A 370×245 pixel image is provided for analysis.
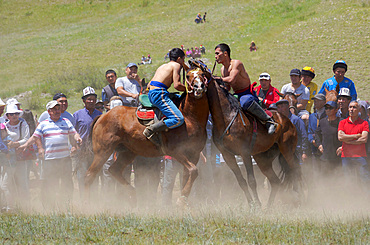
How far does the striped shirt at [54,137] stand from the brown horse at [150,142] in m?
0.84

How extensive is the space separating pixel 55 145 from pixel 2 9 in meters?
68.2

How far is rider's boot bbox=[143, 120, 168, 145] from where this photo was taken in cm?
793

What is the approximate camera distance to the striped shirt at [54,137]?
9305mm

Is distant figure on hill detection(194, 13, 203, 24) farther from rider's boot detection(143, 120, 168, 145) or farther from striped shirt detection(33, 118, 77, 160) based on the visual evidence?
rider's boot detection(143, 120, 168, 145)

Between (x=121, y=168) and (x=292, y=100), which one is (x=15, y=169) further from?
(x=292, y=100)

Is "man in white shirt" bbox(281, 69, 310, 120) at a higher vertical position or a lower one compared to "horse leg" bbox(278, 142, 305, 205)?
higher

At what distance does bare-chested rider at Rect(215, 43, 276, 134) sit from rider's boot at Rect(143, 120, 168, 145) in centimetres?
150

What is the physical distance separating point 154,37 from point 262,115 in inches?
1709

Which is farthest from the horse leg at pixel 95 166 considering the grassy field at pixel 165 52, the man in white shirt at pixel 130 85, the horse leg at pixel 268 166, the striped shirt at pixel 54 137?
the horse leg at pixel 268 166

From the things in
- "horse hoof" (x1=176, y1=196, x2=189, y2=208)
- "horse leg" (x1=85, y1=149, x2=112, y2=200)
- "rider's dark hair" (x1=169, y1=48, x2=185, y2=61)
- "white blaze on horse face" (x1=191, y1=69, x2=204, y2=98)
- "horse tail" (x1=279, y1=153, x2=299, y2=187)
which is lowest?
"horse hoof" (x1=176, y1=196, x2=189, y2=208)

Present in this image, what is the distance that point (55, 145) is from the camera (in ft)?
30.6

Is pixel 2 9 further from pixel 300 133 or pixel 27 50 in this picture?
pixel 300 133

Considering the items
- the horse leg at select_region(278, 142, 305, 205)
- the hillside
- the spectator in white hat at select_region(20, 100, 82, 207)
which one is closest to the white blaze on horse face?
the horse leg at select_region(278, 142, 305, 205)

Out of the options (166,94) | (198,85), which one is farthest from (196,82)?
(166,94)
